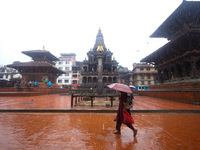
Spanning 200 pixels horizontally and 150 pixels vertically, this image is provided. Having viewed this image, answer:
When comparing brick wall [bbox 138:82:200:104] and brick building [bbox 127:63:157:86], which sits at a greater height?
brick building [bbox 127:63:157:86]

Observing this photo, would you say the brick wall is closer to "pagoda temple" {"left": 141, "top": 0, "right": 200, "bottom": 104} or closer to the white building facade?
"pagoda temple" {"left": 141, "top": 0, "right": 200, "bottom": 104}

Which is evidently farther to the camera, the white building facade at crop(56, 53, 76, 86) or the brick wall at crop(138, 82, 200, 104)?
the white building facade at crop(56, 53, 76, 86)

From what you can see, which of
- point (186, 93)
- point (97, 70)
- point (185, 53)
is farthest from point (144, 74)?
point (186, 93)

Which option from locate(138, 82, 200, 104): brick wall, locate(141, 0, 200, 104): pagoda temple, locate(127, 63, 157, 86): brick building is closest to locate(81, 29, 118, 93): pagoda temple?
locate(127, 63, 157, 86): brick building

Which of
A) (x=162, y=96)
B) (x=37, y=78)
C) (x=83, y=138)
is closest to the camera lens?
(x=83, y=138)

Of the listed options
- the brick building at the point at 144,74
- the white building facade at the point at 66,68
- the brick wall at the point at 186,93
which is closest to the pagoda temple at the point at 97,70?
the brick building at the point at 144,74

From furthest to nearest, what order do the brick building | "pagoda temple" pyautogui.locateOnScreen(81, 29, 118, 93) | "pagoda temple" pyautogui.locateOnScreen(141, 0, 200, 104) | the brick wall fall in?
the brick building
"pagoda temple" pyautogui.locateOnScreen(81, 29, 118, 93)
"pagoda temple" pyautogui.locateOnScreen(141, 0, 200, 104)
the brick wall

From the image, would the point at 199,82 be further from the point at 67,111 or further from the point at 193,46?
the point at 67,111

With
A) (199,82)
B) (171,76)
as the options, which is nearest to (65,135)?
(199,82)

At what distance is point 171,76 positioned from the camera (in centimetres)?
1456

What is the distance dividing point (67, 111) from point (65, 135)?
3258mm

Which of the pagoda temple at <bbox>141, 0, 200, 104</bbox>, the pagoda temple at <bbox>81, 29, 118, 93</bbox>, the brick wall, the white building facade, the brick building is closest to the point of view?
Result: the brick wall

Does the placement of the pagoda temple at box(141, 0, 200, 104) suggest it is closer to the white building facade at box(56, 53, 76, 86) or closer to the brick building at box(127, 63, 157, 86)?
the brick building at box(127, 63, 157, 86)

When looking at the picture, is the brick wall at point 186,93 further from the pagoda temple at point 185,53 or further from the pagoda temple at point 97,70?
the pagoda temple at point 97,70
